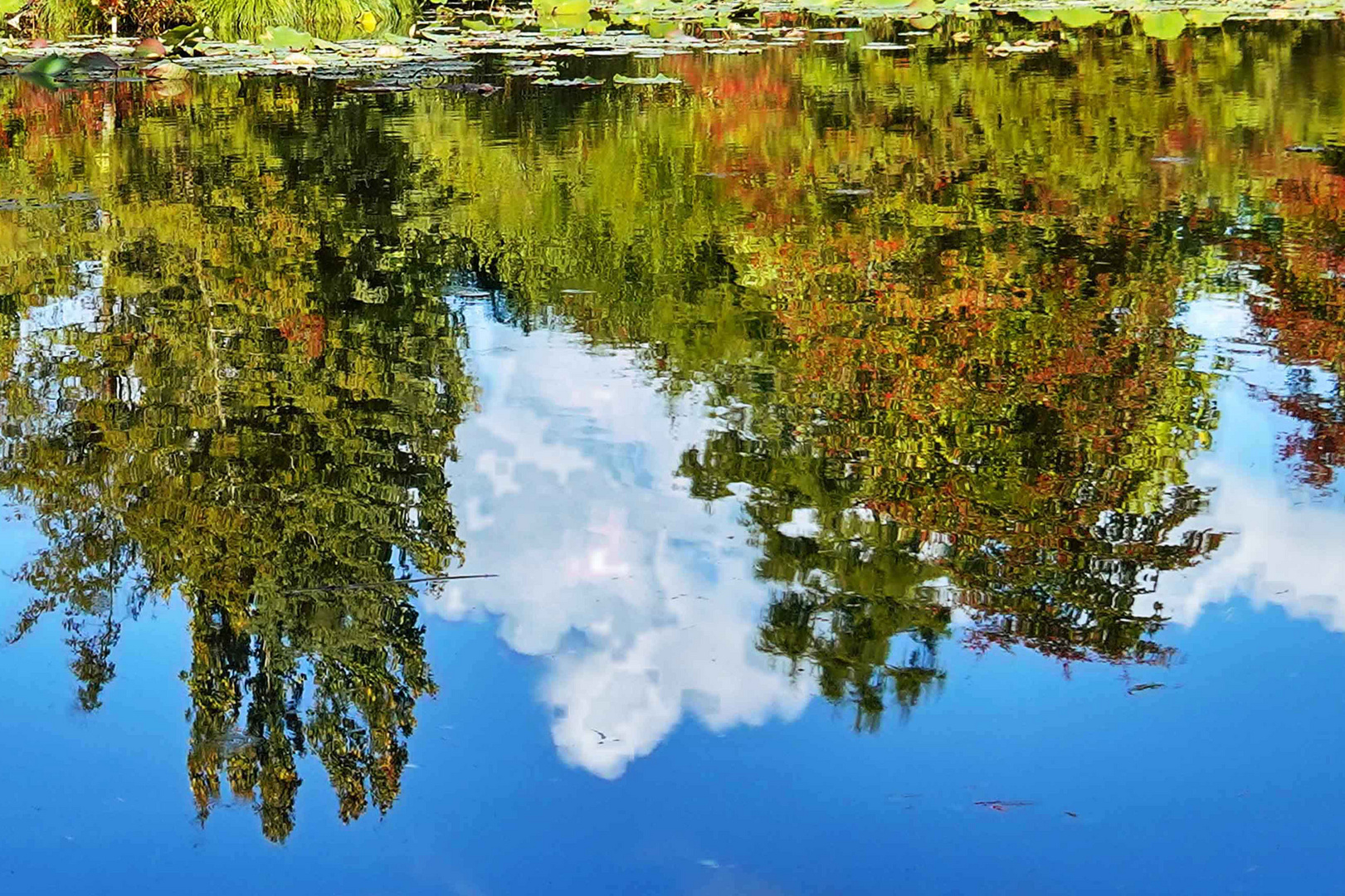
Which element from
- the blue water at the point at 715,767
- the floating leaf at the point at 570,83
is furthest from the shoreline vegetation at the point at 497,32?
the blue water at the point at 715,767

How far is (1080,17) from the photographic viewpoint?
15.0m

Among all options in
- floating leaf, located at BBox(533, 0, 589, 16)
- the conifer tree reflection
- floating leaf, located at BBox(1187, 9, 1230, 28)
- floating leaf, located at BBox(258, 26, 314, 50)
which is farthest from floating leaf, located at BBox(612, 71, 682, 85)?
floating leaf, located at BBox(1187, 9, 1230, 28)

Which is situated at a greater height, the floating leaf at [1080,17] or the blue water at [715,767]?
the floating leaf at [1080,17]

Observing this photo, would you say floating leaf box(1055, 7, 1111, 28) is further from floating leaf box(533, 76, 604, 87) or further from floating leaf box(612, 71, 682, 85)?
floating leaf box(533, 76, 604, 87)

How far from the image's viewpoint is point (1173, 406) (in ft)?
12.5

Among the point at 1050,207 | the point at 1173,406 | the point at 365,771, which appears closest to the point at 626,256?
the point at 1050,207

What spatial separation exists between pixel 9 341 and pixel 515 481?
6.75ft

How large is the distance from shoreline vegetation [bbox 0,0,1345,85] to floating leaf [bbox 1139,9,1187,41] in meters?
0.02

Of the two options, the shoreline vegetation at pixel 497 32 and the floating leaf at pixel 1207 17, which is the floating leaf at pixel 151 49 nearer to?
the shoreline vegetation at pixel 497 32

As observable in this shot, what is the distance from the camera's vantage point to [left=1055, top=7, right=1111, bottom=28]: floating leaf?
14742 mm

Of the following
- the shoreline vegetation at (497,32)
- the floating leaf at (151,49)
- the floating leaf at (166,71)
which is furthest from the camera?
the floating leaf at (151,49)

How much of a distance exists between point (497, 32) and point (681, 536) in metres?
12.9

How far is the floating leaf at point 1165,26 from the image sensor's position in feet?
44.3

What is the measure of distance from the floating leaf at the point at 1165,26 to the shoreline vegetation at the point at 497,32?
0.8 inches
